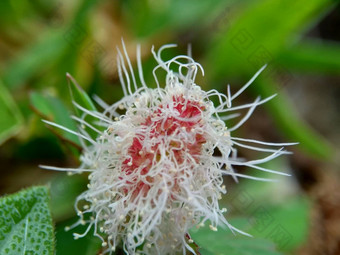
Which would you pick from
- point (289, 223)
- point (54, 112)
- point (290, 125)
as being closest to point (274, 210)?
point (289, 223)

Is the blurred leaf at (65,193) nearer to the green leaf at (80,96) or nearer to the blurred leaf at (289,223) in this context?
the green leaf at (80,96)

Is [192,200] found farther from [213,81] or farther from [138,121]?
[213,81]

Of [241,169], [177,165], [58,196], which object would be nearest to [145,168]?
[177,165]

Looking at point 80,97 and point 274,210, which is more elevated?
point 80,97

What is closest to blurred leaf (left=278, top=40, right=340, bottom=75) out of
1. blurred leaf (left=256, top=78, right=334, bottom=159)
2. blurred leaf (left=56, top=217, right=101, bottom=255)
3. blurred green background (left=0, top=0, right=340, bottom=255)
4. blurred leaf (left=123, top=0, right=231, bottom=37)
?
blurred green background (left=0, top=0, right=340, bottom=255)

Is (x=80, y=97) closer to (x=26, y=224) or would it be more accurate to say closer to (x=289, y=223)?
(x=26, y=224)

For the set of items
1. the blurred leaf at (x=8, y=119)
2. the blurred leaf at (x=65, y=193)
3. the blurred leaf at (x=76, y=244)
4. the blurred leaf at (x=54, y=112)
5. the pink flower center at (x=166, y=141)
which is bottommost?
the blurred leaf at (x=65, y=193)

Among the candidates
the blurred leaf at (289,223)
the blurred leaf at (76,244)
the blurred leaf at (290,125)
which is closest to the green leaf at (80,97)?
the blurred leaf at (76,244)
